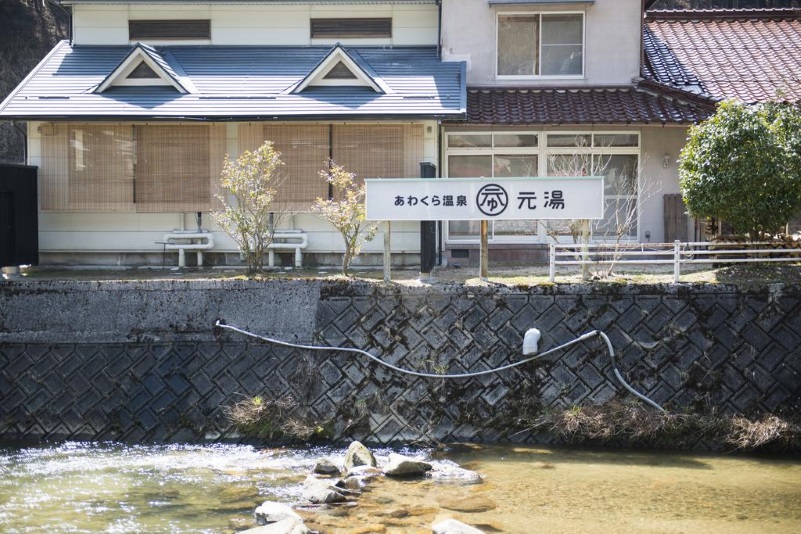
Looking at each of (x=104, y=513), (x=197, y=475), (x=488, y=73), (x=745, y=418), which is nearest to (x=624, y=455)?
(x=745, y=418)

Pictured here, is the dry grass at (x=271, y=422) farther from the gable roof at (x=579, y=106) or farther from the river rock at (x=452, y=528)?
the gable roof at (x=579, y=106)

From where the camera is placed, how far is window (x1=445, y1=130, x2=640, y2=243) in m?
19.6

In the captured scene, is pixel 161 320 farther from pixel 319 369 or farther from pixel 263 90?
pixel 263 90

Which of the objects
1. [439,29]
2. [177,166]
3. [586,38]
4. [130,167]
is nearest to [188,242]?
[177,166]

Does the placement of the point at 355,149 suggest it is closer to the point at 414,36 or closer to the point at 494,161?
the point at 494,161

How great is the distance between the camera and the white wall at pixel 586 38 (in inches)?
797

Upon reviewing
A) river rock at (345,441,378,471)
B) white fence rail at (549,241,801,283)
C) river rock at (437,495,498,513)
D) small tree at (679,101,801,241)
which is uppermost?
small tree at (679,101,801,241)

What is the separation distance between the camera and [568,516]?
424 inches

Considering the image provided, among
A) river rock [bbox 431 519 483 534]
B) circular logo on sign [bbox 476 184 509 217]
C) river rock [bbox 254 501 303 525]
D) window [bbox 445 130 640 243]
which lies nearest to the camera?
river rock [bbox 431 519 483 534]

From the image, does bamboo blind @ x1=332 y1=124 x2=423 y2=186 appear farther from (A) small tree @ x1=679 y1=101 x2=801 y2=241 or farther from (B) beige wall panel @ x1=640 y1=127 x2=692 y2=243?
(A) small tree @ x1=679 y1=101 x2=801 y2=241

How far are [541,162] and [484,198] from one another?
4.85m

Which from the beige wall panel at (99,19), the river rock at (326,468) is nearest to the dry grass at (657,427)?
the river rock at (326,468)

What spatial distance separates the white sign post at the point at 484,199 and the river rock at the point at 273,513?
6.06 meters

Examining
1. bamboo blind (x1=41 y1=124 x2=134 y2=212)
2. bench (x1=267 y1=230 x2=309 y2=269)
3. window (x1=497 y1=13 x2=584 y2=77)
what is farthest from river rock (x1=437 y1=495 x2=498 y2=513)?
window (x1=497 y1=13 x2=584 y2=77)
